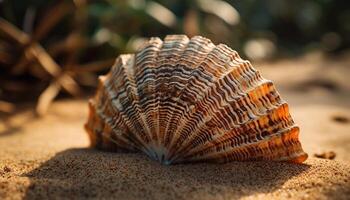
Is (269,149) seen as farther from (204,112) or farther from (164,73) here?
(164,73)

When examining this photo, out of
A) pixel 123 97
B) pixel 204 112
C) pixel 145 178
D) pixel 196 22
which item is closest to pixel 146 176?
pixel 145 178

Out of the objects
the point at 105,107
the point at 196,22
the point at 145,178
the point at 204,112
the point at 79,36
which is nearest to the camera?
the point at 145,178

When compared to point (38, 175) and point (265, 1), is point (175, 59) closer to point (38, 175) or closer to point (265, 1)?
point (38, 175)

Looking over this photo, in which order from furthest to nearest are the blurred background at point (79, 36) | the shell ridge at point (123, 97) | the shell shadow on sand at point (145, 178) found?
1. the blurred background at point (79, 36)
2. the shell ridge at point (123, 97)
3. the shell shadow on sand at point (145, 178)

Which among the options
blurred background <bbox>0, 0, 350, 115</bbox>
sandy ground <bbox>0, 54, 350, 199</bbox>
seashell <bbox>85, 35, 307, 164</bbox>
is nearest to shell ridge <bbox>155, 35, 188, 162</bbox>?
seashell <bbox>85, 35, 307, 164</bbox>

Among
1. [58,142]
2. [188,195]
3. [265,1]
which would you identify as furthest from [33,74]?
[265,1]

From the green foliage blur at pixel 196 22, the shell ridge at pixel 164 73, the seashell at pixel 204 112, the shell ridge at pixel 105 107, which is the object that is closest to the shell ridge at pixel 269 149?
the seashell at pixel 204 112

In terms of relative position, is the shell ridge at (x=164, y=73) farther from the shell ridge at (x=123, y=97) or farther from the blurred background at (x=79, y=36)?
the blurred background at (x=79, y=36)
